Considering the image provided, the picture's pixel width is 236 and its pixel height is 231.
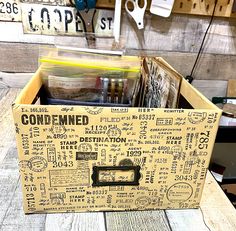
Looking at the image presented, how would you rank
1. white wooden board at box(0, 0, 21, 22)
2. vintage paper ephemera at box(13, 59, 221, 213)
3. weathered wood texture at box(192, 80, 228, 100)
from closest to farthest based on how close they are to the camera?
1. vintage paper ephemera at box(13, 59, 221, 213)
2. white wooden board at box(0, 0, 21, 22)
3. weathered wood texture at box(192, 80, 228, 100)

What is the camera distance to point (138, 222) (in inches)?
20.3

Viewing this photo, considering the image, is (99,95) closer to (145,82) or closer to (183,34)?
(145,82)

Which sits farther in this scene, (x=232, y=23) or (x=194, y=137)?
(x=232, y=23)

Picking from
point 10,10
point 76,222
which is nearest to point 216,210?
point 76,222

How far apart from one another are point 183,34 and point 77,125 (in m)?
0.73

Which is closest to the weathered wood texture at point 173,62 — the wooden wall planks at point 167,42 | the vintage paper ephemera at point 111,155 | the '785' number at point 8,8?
the wooden wall planks at point 167,42

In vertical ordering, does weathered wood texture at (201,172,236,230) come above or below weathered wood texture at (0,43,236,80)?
below

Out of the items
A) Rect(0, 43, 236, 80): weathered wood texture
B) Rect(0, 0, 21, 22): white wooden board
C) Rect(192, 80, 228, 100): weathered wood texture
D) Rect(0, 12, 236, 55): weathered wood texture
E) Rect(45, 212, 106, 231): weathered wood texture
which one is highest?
Rect(0, 0, 21, 22): white wooden board

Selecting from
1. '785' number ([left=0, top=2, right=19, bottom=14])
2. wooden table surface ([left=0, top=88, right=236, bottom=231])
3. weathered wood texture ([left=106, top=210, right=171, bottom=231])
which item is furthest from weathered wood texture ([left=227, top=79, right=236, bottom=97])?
'785' number ([left=0, top=2, right=19, bottom=14])

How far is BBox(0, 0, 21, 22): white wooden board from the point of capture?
0.94 meters

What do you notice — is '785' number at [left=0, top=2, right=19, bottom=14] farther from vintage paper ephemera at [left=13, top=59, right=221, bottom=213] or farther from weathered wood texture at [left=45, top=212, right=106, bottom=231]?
weathered wood texture at [left=45, top=212, right=106, bottom=231]

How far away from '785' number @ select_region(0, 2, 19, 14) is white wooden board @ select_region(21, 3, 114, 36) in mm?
25

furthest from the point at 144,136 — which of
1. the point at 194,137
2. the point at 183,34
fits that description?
the point at 183,34

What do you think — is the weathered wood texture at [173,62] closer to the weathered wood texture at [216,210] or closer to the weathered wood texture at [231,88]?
the weathered wood texture at [231,88]
